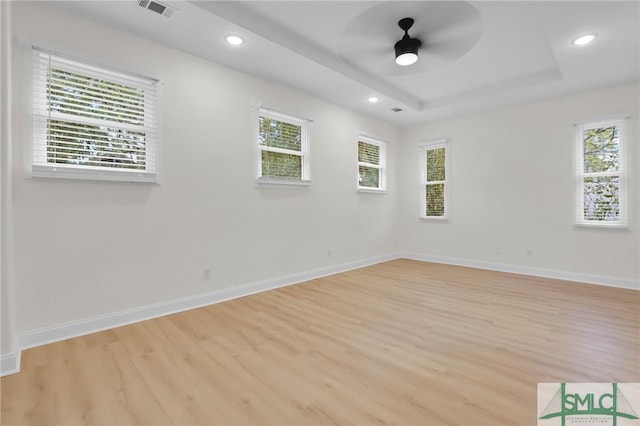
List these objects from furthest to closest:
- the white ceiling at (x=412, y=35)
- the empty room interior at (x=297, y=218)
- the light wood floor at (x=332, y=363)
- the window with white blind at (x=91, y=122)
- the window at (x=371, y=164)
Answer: the window at (x=371, y=164) < the white ceiling at (x=412, y=35) < the window with white blind at (x=91, y=122) < the empty room interior at (x=297, y=218) < the light wood floor at (x=332, y=363)

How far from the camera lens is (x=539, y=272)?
4.66 meters

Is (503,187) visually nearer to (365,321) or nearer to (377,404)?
(365,321)

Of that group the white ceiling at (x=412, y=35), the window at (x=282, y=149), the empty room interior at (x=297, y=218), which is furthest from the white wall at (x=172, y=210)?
the white ceiling at (x=412, y=35)

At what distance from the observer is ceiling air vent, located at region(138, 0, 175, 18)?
237cm

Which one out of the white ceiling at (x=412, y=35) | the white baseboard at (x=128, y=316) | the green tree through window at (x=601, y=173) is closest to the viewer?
the white baseboard at (x=128, y=316)

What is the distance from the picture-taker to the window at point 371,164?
5.47 metres

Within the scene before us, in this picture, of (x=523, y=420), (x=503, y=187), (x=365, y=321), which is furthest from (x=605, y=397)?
(x=503, y=187)

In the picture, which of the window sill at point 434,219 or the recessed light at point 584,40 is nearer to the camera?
the recessed light at point 584,40

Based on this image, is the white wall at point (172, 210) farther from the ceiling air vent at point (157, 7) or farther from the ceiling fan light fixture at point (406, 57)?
the ceiling fan light fixture at point (406, 57)

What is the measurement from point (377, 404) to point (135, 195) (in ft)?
8.82

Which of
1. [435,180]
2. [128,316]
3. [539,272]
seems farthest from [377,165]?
[128,316]

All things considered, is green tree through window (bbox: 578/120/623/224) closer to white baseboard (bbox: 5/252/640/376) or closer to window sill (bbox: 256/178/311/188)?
white baseboard (bbox: 5/252/640/376)

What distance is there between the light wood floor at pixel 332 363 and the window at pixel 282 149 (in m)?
1.67

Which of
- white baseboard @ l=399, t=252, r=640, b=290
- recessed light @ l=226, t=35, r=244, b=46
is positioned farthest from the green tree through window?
recessed light @ l=226, t=35, r=244, b=46
